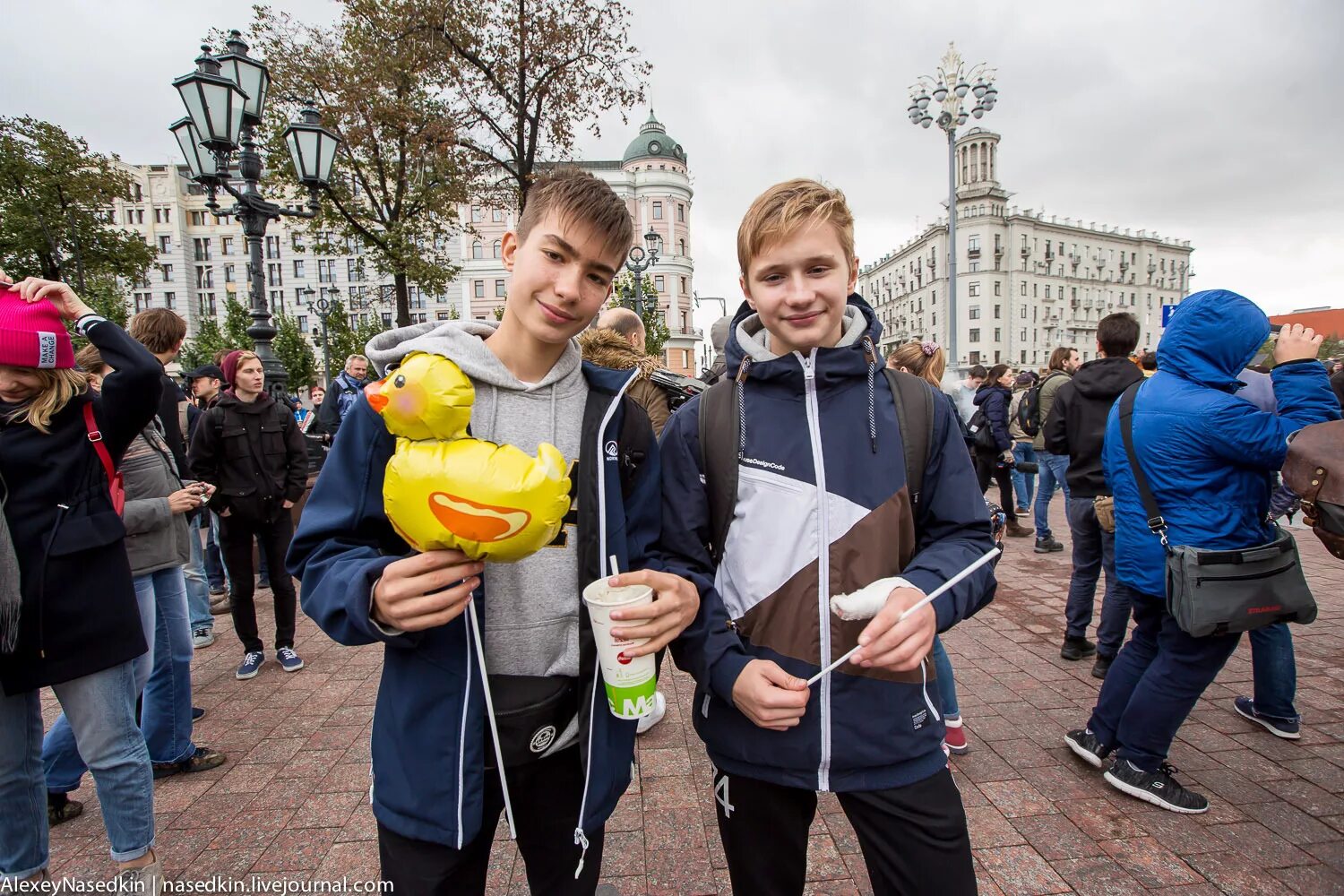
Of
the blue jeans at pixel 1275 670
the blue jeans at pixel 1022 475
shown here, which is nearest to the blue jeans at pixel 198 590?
the blue jeans at pixel 1275 670

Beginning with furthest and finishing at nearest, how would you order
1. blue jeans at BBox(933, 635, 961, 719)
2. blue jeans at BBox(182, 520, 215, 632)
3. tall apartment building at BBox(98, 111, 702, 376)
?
tall apartment building at BBox(98, 111, 702, 376), blue jeans at BBox(182, 520, 215, 632), blue jeans at BBox(933, 635, 961, 719)

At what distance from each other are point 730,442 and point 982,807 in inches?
89.8

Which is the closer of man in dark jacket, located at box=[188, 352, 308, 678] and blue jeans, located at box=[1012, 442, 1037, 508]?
man in dark jacket, located at box=[188, 352, 308, 678]

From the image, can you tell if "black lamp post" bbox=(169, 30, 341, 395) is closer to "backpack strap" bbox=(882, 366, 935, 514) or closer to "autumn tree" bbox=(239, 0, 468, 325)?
"autumn tree" bbox=(239, 0, 468, 325)

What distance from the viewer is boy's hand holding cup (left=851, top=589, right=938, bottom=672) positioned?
1328mm

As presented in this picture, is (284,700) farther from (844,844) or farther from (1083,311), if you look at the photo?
(1083,311)

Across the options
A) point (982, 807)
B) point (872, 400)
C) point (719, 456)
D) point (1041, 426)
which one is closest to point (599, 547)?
point (719, 456)

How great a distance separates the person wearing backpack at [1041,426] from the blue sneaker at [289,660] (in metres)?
7.38

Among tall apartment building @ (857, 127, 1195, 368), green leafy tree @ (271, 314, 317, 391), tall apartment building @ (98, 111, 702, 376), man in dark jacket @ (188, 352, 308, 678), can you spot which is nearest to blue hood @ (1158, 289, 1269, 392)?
man in dark jacket @ (188, 352, 308, 678)

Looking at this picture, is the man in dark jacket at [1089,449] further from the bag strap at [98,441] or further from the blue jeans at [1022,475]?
the bag strap at [98,441]

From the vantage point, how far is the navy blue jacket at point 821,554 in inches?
59.2

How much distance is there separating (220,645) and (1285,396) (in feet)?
22.7

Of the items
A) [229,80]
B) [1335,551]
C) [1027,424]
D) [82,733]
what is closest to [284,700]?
[82,733]

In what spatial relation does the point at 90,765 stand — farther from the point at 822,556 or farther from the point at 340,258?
the point at 340,258
